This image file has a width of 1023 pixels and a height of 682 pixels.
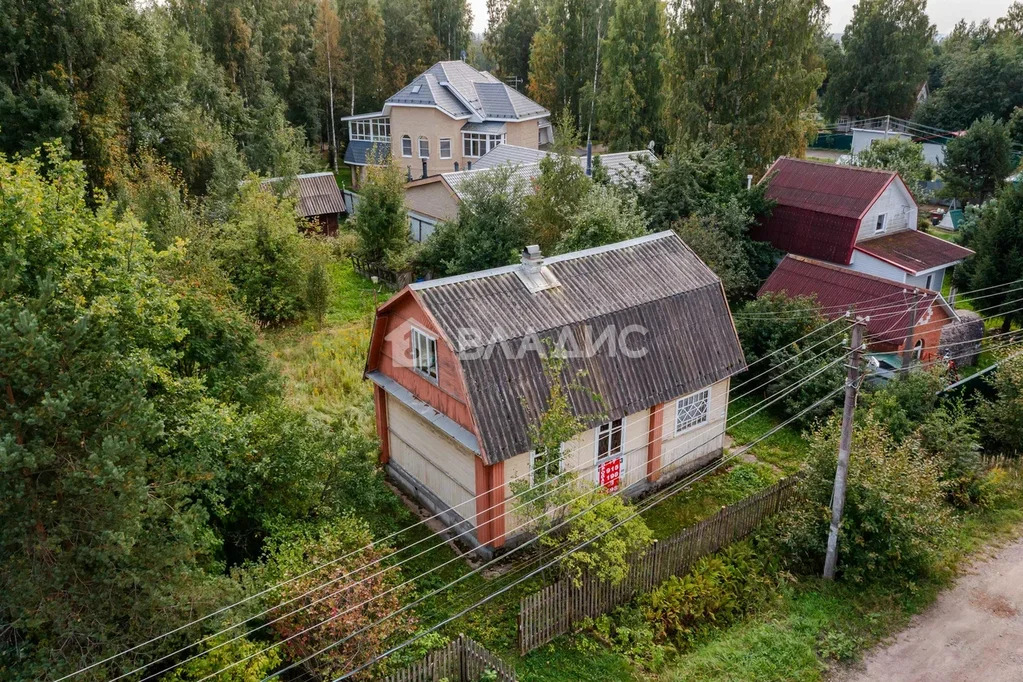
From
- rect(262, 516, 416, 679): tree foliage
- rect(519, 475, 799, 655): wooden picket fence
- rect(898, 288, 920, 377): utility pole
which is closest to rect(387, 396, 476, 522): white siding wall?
rect(519, 475, 799, 655): wooden picket fence

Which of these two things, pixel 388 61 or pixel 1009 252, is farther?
pixel 388 61

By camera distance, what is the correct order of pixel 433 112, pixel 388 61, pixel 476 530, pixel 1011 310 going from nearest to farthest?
pixel 476 530
pixel 1011 310
pixel 433 112
pixel 388 61

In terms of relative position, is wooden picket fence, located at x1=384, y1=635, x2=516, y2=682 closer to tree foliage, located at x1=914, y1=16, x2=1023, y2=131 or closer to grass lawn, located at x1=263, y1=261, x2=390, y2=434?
grass lawn, located at x1=263, y1=261, x2=390, y2=434

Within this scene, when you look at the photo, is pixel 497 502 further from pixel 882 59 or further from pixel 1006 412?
pixel 882 59

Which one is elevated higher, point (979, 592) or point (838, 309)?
point (838, 309)

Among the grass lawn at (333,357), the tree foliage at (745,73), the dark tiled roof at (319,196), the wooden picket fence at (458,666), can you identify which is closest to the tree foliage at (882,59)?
the tree foliage at (745,73)

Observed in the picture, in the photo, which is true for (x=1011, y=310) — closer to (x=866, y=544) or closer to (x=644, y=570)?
(x=866, y=544)

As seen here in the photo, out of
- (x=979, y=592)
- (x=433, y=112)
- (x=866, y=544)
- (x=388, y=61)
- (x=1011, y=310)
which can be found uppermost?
(x=388, y=61)

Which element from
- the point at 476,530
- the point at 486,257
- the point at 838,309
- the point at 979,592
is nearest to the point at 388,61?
the point at 486,257
